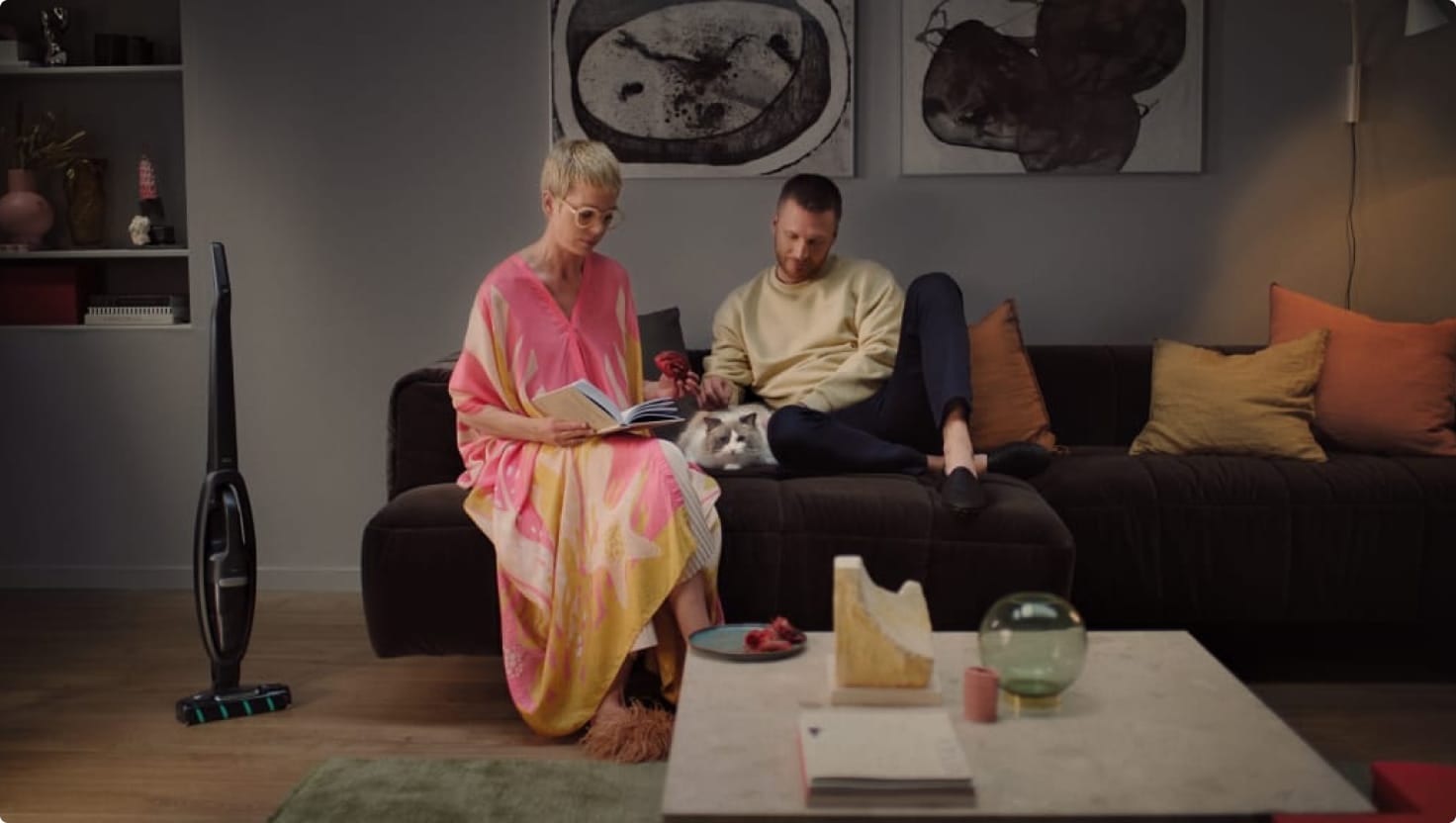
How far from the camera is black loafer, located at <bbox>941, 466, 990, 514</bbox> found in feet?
10.3

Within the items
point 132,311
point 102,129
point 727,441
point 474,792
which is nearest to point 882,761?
point 474,792

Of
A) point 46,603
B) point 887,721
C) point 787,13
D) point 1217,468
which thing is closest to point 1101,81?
point 787,13

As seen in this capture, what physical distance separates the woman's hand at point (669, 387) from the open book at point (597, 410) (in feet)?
1.63

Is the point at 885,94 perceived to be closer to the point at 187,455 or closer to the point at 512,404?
the point at 512,404

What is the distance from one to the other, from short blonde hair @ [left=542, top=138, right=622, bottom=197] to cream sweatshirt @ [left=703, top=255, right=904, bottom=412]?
84cm

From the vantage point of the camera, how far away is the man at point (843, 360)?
11.4 feet

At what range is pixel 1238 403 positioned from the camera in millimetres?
3762

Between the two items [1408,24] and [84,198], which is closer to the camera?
[1408,24]

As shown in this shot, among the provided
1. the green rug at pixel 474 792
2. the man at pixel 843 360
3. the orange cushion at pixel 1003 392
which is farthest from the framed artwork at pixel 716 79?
the green rug at pixel 474 792

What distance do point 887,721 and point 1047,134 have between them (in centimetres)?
286

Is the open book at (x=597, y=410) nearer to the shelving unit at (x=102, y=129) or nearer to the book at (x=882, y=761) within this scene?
the book at (x=882, y=761)

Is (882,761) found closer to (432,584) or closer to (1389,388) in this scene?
(432,584)

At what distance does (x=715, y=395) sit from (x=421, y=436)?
74cm

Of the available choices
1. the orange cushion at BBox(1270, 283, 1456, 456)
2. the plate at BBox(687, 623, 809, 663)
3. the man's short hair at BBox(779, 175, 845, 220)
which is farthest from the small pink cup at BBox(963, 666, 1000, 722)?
the orange cushion at BBox(1270, 283, 1456, 456)
